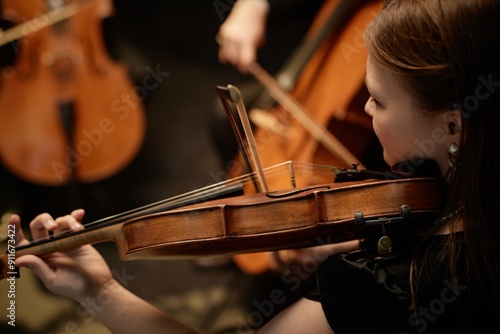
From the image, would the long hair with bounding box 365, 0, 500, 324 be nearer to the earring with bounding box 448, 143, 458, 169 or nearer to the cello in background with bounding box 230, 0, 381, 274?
the earring with bounding box 448, 143, 458, 169

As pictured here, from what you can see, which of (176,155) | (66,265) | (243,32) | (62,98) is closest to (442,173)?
(66,265)

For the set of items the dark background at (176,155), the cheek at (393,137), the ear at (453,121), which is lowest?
the dark background at (176,155)

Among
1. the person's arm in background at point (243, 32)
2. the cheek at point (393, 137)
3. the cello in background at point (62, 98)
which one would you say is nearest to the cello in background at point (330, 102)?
the person's arm in background at point (243, 32)

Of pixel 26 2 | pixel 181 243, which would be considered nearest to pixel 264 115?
pixel 26 2

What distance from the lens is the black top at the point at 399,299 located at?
815 millimetres

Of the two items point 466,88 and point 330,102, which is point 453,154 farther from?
point 330,102

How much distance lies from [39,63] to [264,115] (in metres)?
0.64

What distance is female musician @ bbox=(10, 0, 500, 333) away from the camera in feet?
2.68

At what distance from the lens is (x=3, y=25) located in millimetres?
1767

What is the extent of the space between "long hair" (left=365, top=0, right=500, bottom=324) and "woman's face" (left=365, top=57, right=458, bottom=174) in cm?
2

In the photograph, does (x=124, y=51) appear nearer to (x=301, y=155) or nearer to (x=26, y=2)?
(x=26, y=2)

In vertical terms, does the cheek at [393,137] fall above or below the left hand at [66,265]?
above

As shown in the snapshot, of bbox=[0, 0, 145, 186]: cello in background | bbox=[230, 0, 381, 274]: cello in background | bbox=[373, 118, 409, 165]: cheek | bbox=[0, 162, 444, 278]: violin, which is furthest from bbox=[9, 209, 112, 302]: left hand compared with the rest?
bbox=[0, 0, 145, 186]: cello in background

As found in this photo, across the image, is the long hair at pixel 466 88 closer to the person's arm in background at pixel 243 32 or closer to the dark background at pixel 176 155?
the person's arm in background at pixel 243 32
